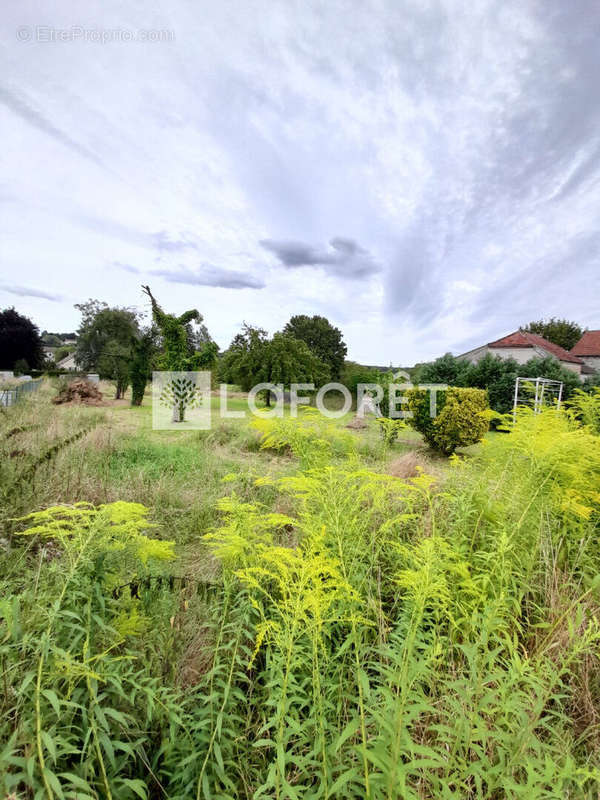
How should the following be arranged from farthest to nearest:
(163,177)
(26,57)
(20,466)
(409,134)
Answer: (163,177)
(409,134)
(26,57)
(20,466)

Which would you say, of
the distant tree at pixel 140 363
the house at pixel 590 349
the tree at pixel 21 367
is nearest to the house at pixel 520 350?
the house at pixel 590 349

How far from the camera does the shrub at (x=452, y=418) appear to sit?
25.8 ft

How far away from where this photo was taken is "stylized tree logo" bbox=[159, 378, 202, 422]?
40.9ft

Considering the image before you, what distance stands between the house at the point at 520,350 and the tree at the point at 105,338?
761 inches

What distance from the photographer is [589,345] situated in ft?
98.1

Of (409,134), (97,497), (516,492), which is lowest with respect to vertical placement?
(97,497)

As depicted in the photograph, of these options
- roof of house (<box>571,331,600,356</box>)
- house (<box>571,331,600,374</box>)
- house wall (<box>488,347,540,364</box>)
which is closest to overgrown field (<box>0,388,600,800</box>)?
house wall (<box>488,347,540,364</box>)

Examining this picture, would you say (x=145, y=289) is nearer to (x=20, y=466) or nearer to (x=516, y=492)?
(x=20, y=466)

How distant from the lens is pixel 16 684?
46.2 inches

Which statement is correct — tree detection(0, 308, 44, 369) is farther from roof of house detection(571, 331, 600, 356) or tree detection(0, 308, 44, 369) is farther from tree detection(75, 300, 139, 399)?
roof of house detection(571, 331, 600, 356)

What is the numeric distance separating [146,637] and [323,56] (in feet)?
23.7

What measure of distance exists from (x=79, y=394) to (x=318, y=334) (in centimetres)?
1941

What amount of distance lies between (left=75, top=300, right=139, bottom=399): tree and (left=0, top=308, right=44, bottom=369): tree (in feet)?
23.2

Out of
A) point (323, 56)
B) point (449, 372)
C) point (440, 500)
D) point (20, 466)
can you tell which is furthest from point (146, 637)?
point (449, 372)
